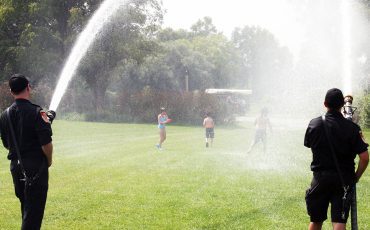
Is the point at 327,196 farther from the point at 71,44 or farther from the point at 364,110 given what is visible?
the point at 71,44

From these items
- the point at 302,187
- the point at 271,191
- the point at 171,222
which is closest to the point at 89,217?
the point at 171,222

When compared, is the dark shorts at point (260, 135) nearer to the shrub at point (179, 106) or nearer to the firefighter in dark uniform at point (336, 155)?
the firefighter in dark uniform at point (336, 155)

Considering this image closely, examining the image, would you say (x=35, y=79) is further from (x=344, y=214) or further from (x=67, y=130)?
(x=344, y=214)

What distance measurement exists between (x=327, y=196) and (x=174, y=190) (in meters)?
5.63

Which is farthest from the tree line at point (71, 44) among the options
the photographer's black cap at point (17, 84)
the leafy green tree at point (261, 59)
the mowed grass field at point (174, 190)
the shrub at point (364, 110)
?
the leafy green tree at point (261, 59)

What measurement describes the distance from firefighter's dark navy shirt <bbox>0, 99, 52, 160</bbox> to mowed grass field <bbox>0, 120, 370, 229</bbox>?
277 cm

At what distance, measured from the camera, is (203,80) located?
3009 inches

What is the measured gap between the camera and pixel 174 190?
11000 mm

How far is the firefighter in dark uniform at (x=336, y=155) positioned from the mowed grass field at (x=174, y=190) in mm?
2481

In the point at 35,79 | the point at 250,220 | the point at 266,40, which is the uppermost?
the point at 266,40

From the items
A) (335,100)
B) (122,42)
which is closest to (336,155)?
(335,100)

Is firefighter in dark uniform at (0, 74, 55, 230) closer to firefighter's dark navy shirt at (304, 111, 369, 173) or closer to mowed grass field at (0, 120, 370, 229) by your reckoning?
mowed grass field at (0, 120, 370, 229)

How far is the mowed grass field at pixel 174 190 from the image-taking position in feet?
27.7

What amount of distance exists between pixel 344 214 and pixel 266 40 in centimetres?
11992
